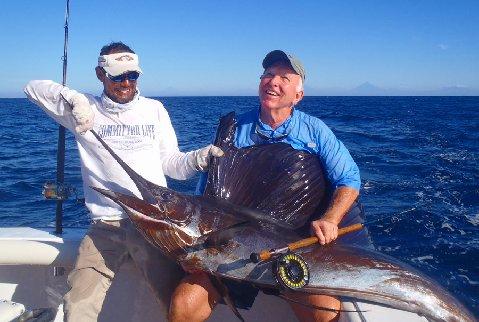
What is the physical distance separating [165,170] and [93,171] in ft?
1.41

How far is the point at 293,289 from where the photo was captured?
192 centimetres

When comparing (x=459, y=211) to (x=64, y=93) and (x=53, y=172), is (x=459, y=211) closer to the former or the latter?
(x=64, y=93)

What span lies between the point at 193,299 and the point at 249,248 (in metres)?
0.37

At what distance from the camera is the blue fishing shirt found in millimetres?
2643

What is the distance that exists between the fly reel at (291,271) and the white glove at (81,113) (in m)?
1.22

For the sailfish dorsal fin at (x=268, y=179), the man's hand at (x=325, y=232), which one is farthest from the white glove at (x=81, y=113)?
the man's hand at (x=325, y=232)

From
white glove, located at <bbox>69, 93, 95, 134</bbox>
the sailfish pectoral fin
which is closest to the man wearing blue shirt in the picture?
the sailfish pectoral fin

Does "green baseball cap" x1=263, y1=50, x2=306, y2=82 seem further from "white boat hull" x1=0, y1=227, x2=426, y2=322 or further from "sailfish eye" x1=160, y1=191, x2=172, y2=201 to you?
"white boat hull" x1=0, y1=227, x2=426, y2=322

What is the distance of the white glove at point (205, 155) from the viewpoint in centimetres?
249

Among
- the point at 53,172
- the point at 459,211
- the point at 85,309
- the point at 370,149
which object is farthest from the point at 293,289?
the point at 370,149

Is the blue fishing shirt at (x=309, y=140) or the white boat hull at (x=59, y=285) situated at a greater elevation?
the blue fishing shirt at (x=309, y=140)

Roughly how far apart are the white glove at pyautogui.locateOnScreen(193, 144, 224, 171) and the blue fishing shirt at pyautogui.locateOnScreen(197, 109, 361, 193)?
23 centimetres

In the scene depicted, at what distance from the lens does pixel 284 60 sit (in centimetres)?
278

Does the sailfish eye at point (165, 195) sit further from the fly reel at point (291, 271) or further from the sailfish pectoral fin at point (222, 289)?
the fly reel at point (291, 271)
